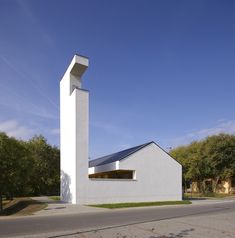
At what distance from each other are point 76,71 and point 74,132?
5803 millimetres

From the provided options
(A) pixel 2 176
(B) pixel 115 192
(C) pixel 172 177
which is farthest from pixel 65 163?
(C) pixel 172 177

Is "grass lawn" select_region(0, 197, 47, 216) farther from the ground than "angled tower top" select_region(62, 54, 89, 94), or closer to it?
closer to it

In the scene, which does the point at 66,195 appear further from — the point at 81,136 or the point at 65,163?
the point at 81,136

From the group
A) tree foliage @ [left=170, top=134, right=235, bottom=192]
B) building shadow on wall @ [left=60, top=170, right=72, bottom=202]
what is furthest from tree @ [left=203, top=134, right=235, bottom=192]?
building shadow on wall @ [left=60, top=170, right=72, bottom=202]

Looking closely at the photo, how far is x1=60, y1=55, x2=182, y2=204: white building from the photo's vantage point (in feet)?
101

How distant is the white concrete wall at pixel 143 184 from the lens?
3123 centimetres

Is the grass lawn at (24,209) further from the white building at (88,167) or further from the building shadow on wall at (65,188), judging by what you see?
the white building at (88,167)

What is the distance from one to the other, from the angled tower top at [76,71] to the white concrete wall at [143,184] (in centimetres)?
835

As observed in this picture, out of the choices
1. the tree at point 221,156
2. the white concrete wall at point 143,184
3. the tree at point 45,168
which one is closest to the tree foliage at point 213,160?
the tree at point 221,156

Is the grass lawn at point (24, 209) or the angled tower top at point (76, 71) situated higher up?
the angled tower top at point (76, 71)

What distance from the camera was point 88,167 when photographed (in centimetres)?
3259

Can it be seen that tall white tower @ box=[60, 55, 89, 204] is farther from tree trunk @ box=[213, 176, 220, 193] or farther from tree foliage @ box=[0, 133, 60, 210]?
tree trunk @ box=[213, 176, 220, 193]

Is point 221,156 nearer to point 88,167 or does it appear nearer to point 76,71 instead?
point 88,167

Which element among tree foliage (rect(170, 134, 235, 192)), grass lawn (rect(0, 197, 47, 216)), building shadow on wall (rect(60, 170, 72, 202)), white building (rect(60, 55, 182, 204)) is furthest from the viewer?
tree foliage (rect(170, 134, 235, 192))
